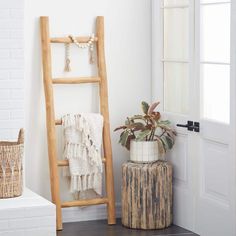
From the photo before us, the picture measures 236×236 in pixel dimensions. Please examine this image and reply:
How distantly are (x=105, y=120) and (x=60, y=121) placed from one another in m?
0.38

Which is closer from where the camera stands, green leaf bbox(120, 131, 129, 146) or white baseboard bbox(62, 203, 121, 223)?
green leaf bbox(120, 131, 129, 146)

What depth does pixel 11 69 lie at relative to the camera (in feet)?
19.8

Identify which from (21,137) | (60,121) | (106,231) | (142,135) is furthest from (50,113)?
(106,231)

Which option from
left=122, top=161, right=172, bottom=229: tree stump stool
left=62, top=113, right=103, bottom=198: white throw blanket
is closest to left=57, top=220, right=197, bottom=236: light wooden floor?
left=122, top=161, right=172, bottom=229: tree stump stool

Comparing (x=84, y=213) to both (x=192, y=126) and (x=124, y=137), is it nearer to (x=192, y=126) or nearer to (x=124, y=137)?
(x=124, y=137)

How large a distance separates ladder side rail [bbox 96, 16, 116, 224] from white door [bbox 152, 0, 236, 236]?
456 mm

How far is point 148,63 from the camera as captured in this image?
6621mm

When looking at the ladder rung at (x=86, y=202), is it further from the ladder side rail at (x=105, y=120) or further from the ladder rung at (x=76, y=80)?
the ladder rung at (x=76, y=80)

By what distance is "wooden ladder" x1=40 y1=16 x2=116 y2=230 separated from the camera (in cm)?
616

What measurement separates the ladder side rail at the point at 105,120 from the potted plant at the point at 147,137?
142mm

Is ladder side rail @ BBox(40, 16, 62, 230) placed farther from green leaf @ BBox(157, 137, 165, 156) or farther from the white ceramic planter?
green leaf @ BBox(157, 137, 165, 156)

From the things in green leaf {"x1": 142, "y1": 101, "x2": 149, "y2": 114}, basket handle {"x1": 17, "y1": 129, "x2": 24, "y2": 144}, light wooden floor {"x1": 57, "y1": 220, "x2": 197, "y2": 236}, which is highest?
green leaf {"x1": 142, "y1": 101, "x2": 149, "y2": 114}

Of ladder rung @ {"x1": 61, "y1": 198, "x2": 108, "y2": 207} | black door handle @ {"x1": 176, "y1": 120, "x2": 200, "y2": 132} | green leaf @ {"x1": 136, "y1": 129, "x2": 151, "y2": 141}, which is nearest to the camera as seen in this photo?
black door handle @ {"x1": 176, "y1": 120, "x2": 200, "y2": 132}

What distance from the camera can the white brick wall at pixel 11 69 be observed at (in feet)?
19.6
